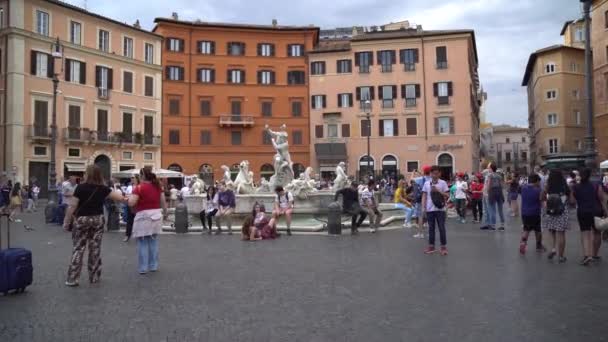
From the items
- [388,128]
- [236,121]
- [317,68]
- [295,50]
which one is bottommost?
[388,128]

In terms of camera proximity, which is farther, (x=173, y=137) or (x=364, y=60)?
(x=364, y=60)

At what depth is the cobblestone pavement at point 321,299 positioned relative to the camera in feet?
16.6

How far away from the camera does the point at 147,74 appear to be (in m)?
46.9

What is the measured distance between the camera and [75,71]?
133ft

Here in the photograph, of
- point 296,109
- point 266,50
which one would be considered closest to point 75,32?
point 266,50

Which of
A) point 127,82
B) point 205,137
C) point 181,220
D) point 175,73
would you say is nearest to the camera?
point 181,220

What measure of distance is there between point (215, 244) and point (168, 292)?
217 inches

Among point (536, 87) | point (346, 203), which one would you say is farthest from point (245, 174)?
point (536, 87)

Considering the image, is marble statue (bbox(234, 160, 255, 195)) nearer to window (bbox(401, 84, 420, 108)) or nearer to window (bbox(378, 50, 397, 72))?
window (bbox(401, 84, 420, 108))

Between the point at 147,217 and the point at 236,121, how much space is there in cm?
4340

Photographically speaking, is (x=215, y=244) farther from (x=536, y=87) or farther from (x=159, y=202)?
(x=536, y=87)

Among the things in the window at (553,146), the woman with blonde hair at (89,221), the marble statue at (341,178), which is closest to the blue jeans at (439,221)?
the woman with blonde hair at (89,221)

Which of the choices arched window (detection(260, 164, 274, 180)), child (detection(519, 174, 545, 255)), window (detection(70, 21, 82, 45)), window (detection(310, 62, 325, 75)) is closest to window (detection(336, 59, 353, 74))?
window (detection(310, 62, 325, 75))

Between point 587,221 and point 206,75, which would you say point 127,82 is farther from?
point 587,221
